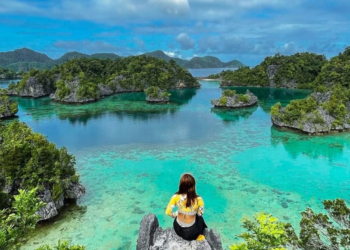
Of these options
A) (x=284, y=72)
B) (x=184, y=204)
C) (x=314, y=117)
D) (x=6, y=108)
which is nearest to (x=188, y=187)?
(x=184, y=204)

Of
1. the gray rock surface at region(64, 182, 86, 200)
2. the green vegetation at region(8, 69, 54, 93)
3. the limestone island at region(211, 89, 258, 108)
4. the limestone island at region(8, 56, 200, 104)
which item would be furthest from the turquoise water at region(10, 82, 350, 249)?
the green vegetation at region(8, 69, 54, 93)

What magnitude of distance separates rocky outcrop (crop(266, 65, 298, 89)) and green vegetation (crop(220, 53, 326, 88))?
0.32 m

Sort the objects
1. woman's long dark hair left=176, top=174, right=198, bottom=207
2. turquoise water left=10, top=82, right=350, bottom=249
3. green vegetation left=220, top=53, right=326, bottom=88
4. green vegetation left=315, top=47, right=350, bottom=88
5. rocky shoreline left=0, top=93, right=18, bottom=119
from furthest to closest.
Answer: green vegetation left=220, top=53, right=326, bottom=88 < green vegetation left=315, top=47, right=350, bottom=88 < rocky shoreline left=0, top=93, right=18, bottom=119 < turquoise water left=10, top=82, right=350, bottom=249 < woman's long dark hair left=176, top=174, right=198, bottom=207

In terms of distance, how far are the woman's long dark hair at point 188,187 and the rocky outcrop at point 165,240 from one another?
106 centimetres

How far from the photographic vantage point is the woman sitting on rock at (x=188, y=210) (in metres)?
5.99

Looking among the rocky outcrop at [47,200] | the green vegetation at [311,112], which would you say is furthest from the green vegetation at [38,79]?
the rocky outcrop at [47,200]

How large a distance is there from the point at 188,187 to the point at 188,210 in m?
0.65

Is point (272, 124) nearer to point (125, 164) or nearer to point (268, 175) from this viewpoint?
point (268, 175)

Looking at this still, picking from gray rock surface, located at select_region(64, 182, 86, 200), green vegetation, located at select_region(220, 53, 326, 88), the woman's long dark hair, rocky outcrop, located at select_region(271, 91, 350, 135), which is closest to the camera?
the woman's long dark hair

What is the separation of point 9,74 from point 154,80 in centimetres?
7863

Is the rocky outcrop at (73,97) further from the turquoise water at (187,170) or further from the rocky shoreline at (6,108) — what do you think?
the turquoise water at (187,170)

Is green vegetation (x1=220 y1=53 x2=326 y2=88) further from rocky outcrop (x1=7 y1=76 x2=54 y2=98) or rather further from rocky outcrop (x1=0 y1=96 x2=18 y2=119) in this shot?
rocky outcrop (x1=0 y1=96 x2=18 y2=119)

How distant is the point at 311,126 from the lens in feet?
99.6

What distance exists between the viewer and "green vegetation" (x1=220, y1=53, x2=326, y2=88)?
80.6m
